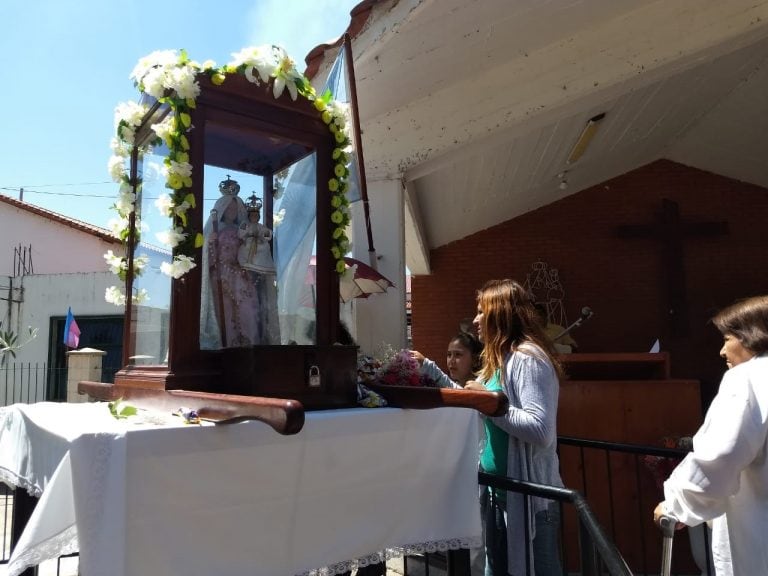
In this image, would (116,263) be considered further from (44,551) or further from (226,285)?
(44,551)

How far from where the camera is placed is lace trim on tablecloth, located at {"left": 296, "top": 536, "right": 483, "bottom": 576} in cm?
183

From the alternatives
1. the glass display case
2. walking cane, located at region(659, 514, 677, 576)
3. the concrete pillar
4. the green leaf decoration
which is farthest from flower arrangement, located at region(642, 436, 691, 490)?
the concrete pillar

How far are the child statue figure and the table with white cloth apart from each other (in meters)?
0.52

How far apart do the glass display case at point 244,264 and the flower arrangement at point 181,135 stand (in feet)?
0.07

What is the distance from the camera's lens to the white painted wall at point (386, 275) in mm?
4398

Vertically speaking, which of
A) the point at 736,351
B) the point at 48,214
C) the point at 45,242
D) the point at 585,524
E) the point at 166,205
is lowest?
the point at 585,524

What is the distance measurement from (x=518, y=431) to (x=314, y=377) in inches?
31.0

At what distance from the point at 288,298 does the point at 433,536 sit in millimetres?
967

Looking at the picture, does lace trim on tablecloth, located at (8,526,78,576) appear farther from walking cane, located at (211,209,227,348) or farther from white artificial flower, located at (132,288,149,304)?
white artificial flower, located at (132,288,149,304)

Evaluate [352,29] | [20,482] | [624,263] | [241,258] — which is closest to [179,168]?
[241,258]

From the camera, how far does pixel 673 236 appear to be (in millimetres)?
8422

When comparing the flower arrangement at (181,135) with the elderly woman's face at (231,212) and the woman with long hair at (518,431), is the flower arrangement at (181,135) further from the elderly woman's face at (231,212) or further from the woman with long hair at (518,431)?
the woman with long hair at (518,431)

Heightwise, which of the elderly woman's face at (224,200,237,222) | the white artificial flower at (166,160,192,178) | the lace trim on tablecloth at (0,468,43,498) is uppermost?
the white artificial flower at (166,160,192,178)

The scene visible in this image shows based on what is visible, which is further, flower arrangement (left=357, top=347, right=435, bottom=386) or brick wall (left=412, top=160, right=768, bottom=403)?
brick wall (left=412, top=160, right=768, bottom=403)
